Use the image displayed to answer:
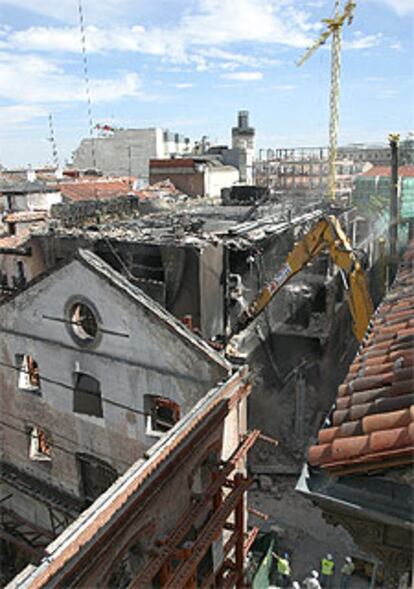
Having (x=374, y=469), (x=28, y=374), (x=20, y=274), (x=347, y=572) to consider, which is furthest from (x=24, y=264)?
(x=374, y=469)

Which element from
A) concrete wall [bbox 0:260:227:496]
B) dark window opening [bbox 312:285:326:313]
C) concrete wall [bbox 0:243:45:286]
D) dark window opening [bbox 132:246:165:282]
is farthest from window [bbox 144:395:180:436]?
dark window opening [bbox 312:285:326:313]

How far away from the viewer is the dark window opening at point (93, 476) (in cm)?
1606

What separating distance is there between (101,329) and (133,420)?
118 inches

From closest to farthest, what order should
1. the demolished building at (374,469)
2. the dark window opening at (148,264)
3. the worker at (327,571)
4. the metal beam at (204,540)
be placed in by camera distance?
the demolished building at (374,469)
the metal beam at (204,540)
the worker at (327,571)
the dark window opening at (148,264)

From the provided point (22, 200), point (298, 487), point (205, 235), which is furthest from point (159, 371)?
point (22, 200)

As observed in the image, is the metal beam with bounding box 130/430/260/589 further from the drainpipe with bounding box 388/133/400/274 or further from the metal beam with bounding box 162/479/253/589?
the drainpipe with bounding box 388/133/400/274

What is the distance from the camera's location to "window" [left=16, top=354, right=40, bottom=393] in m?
16.9

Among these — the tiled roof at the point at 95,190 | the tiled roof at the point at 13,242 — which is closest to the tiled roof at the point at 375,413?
the tiled roof at the point at 13,242

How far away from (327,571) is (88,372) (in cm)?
889

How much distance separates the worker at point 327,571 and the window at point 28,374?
35.4 feet

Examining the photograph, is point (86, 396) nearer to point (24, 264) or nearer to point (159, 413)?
point (159, 413)

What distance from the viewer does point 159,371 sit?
534 inches

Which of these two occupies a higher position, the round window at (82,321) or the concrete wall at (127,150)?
the concrete wall at (127,150)

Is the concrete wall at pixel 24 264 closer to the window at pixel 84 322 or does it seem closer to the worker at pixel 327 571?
the window at pixel 84 322
